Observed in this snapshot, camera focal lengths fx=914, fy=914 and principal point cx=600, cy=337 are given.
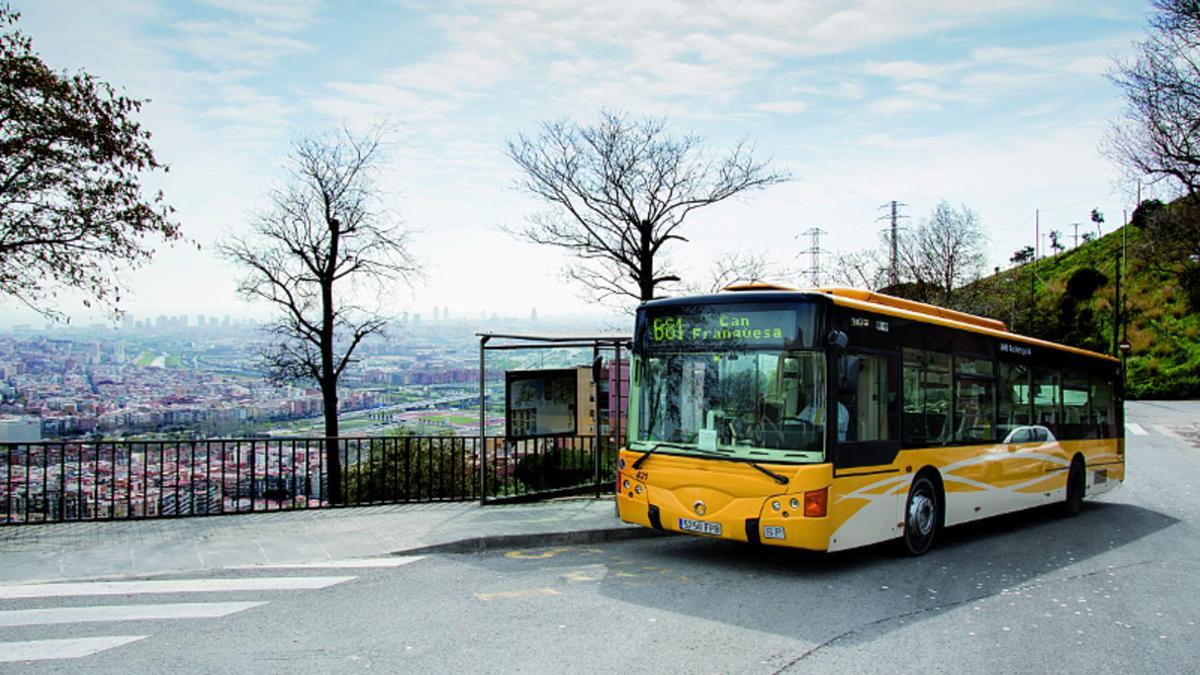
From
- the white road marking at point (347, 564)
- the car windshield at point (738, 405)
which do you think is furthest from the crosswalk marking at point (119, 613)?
the car windshield at point (738, 405)

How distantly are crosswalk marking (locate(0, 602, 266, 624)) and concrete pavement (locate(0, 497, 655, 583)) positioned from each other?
1.29 m

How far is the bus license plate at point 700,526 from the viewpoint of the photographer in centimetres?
886

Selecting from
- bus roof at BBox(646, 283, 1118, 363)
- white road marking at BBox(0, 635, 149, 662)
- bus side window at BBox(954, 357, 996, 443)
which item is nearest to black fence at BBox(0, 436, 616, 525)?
bus roof at BBox(646, 283, 1118, 363)

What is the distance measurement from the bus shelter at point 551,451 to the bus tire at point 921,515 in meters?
4.18

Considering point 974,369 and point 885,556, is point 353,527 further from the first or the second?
point 974,369

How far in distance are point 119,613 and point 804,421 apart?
6.05m

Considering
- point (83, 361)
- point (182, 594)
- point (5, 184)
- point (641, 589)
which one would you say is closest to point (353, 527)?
point (182, 594)

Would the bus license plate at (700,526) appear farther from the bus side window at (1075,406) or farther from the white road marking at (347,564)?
the bus side window at (1075,406)

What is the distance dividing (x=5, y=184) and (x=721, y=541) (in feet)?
30.3

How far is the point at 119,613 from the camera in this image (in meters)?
6.91

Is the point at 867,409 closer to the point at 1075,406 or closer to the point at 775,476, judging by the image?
the point at 775,476

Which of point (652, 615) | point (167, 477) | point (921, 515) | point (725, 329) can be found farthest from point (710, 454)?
point (167, 477)

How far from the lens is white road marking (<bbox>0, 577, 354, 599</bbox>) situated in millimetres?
7562

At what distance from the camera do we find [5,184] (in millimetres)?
10500
